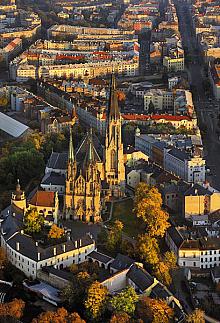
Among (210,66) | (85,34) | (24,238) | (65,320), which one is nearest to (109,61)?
(210,66)

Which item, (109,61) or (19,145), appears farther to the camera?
(109,61)

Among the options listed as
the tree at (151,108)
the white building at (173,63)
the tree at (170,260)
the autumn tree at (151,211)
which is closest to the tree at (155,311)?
the tree at (170,260)

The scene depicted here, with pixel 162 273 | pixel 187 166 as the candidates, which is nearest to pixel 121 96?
pixel 187 166

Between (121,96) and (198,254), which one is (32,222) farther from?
(121,96)

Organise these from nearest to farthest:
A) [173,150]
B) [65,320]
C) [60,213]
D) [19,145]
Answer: [65,320], [60,213], [173,150], [19,145]

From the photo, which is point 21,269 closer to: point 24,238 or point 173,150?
point 24,238

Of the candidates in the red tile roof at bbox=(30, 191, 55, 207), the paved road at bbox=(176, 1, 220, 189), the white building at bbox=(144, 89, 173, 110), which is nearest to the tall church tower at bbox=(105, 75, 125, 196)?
the red tile roof at bbox=(30, 191, 55, 207)
